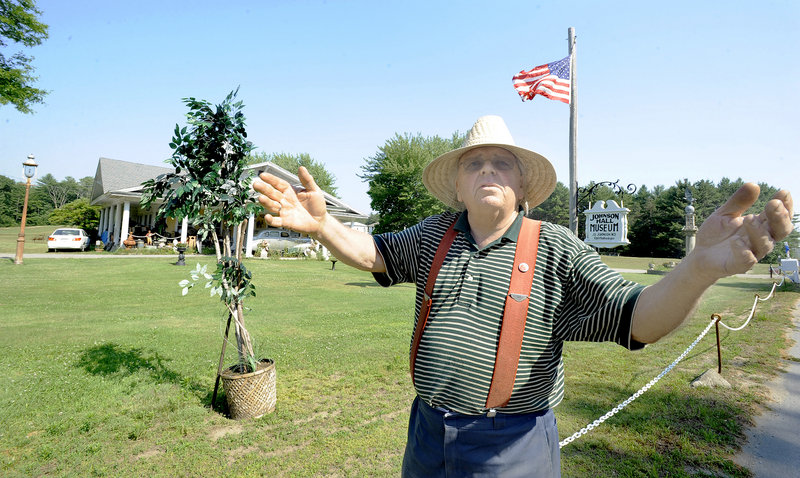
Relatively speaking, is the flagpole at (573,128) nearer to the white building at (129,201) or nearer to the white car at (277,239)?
the white building at (129,201)

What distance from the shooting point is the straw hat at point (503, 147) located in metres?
1.87

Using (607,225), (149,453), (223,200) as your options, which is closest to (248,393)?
(149,453)

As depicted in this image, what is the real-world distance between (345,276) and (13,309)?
1052cm

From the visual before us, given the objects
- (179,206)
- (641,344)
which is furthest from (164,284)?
(641,344)

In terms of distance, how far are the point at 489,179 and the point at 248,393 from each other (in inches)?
142

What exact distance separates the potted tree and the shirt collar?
9.64 feet

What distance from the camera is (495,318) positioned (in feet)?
5.07

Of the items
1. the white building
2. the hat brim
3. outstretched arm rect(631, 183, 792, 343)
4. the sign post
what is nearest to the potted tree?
the hat brim

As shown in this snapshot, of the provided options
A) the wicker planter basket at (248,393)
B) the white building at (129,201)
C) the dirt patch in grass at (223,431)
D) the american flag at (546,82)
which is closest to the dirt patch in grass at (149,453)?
the dirt patch in grass at (223,431)

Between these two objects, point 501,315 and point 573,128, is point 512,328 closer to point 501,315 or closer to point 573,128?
point 501,315

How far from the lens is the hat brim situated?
192 cm

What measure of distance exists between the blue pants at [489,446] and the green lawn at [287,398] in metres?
1.93

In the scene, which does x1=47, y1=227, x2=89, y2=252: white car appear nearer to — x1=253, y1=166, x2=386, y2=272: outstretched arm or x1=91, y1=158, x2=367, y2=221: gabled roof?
x1=91, y1=158, x2=367, y2=221: gabled roof

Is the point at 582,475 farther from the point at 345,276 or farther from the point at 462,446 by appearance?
the point at 345,276
